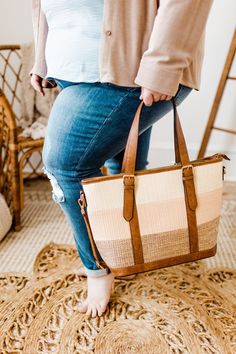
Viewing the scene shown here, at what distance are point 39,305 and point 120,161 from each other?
1.51ft

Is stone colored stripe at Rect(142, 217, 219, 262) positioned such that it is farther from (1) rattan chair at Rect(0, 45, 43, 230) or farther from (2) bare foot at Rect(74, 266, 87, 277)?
(1) rattan chair at Rect(0, 45, 43, 230)

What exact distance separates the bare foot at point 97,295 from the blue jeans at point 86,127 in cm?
25

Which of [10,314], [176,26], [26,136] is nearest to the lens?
[176,26]

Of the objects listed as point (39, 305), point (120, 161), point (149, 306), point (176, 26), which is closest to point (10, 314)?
point (39, 305)

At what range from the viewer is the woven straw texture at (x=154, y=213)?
78 cm

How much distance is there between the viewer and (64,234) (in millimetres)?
1407

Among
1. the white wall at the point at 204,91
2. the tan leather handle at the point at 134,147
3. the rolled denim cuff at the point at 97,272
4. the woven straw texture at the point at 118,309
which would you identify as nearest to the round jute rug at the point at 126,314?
the woven straw texture at the point at 118,309

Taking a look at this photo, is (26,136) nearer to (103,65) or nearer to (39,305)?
(39,305)

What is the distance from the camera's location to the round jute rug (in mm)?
914

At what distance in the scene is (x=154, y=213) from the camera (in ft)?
2.64

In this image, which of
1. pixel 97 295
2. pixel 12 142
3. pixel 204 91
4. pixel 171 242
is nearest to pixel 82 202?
pixel 171 242

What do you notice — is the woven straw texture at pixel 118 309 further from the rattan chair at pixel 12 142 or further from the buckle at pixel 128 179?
the buckle at pixel 128 179

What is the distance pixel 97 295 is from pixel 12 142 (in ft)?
2.14

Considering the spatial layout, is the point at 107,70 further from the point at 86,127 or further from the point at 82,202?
the point at 82,202
